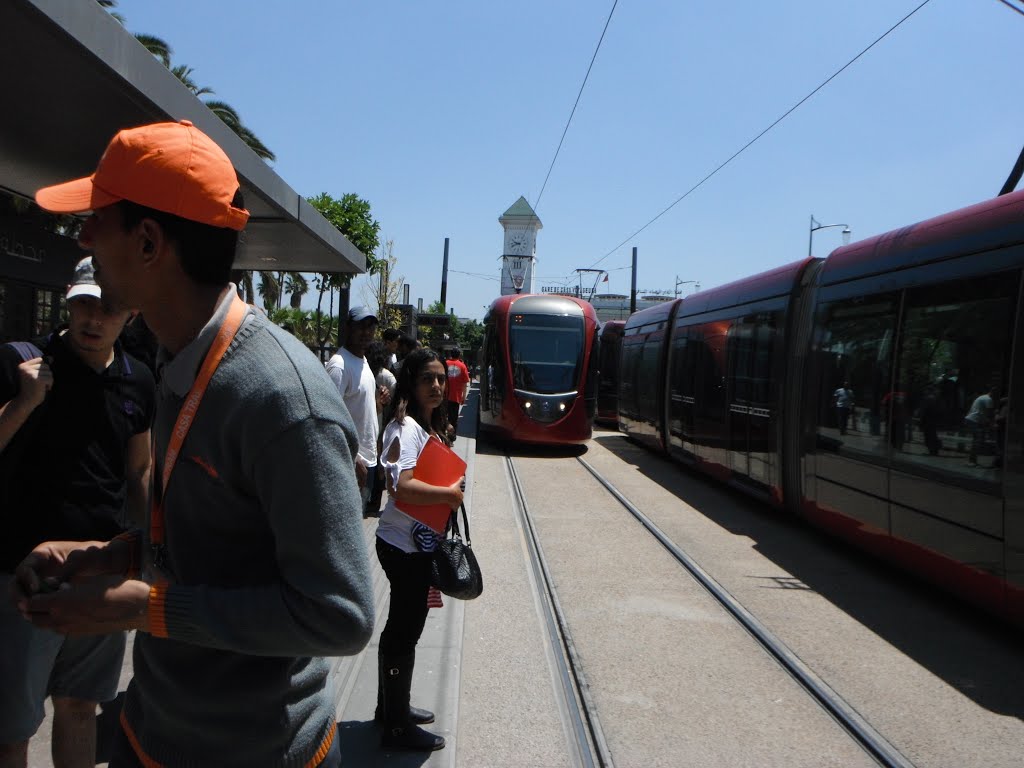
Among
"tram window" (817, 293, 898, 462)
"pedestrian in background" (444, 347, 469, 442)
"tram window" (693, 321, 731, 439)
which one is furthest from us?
"pedestrian in background" (444, 347, 469, 442)

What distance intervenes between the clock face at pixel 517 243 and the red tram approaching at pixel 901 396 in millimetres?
88833

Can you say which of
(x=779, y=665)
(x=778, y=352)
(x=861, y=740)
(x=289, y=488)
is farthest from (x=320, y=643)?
(x=778, y=352)

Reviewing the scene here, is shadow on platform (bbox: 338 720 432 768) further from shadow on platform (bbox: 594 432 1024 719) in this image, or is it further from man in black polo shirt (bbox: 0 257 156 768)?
shadow on platform (bbox: 594 432 1024 719)

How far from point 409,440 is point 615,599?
3188 millimetres

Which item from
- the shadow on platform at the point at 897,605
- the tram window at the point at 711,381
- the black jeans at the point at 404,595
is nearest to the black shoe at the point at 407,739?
the black jeans at the point at 404,595

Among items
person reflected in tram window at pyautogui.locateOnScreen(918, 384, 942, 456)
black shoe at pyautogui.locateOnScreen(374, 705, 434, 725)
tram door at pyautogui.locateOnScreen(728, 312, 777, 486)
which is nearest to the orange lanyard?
black shoe at pyautogui.locateOnScreen(374, 705, 434, 725)

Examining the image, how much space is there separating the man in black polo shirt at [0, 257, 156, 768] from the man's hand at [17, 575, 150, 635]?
135 cm

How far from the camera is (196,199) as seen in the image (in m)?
1.31

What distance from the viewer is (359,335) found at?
662 cm

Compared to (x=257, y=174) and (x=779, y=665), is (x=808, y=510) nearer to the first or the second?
(x=779, y=665)

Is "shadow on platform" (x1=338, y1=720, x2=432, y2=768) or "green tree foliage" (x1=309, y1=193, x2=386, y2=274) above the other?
"green tree foliage" (x1=309, y1=193, x2=386, y2=274)

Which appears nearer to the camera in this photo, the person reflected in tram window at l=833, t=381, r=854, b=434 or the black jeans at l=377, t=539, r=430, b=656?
the black jeans at l=377, t=539, r=430, b=656

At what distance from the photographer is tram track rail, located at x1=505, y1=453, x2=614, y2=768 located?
3805 mm

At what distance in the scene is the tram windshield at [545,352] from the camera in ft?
50.6
